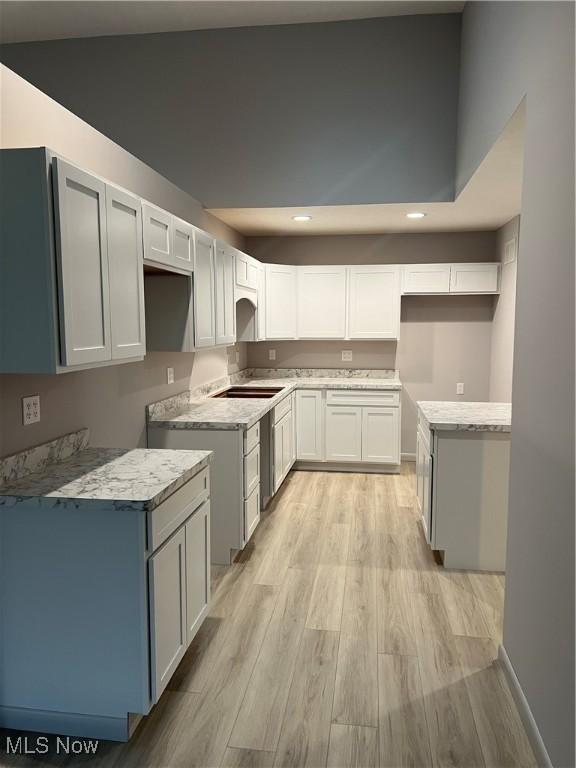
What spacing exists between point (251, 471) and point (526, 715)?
201cm

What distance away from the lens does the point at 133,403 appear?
3174mm

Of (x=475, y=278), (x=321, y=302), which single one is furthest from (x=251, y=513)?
(x=475, y=278)

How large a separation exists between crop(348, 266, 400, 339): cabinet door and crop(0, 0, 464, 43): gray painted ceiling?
2.16 m

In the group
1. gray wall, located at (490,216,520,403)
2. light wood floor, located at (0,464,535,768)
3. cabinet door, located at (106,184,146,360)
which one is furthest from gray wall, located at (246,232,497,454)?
cabinet door, located at (106,184,146,360)

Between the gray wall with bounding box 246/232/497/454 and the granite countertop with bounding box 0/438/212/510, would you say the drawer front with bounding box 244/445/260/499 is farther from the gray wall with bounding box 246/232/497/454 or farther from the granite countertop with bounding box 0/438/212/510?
the gray wall with bounding box 246/232/497/454

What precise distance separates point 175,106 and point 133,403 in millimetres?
2537

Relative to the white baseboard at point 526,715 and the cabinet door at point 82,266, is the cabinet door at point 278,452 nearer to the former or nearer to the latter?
the white baseboard at point 526,715

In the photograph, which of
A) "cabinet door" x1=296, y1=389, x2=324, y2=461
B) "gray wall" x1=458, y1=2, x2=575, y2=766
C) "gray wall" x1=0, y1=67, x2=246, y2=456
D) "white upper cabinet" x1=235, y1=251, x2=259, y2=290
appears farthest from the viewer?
"cabinet door" x1=296, y1=389, x2=324, y2=461

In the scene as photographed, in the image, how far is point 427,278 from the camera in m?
5.37

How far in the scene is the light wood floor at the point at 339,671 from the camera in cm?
192

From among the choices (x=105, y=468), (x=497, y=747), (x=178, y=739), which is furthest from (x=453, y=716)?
(x=105, y=468)

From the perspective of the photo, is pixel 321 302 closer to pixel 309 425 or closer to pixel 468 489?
pixel 309 425

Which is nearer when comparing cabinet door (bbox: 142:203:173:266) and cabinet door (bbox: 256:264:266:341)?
cabinet door (bbox: 142:203:173:266)

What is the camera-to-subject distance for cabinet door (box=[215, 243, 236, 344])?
3725 millimetres
